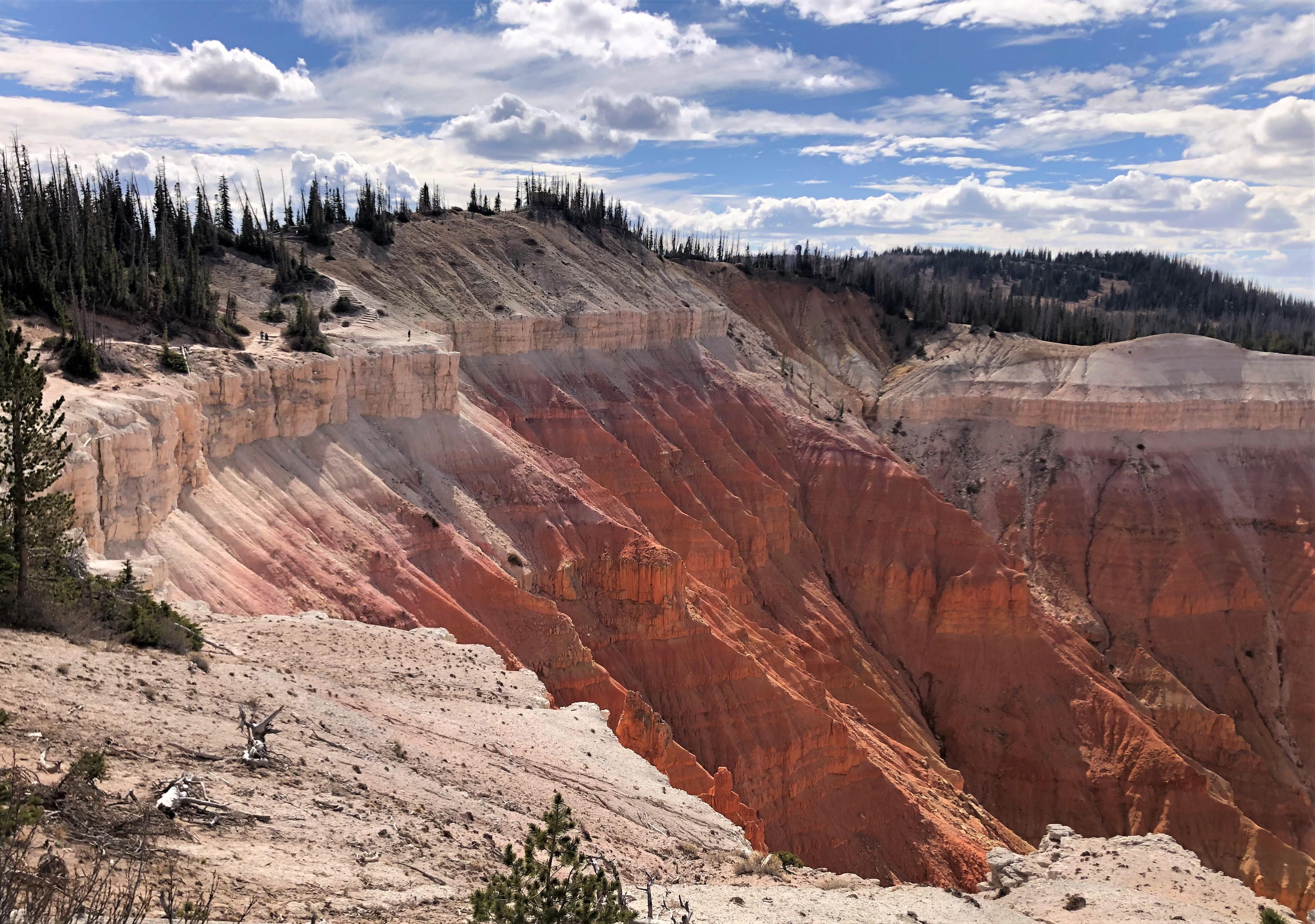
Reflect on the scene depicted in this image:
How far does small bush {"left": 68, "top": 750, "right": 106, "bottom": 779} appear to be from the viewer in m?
9.91

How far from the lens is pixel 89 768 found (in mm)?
9953

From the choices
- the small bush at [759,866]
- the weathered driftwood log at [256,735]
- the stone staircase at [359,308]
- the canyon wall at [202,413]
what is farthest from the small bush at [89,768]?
the stone staircase at [359,308]

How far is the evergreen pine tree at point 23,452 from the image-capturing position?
14.7 metres

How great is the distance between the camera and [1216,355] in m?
70.8

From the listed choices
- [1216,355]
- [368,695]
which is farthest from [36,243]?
[1216,355]

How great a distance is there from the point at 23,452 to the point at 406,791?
26.4 feet

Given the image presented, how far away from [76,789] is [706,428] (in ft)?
166

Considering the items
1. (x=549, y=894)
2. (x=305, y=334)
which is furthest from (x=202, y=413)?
(x=549, y=894)

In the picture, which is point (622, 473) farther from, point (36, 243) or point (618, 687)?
point (36, 243)

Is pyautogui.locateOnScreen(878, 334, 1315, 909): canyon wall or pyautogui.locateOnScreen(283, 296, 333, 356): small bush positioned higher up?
pyautogui.locateOnScreen(283, 296, 333, 356): small bush

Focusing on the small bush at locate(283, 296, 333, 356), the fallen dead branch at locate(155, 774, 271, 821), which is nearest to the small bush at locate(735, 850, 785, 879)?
the fallen dead branch at locate(155, 774, 271, 821)

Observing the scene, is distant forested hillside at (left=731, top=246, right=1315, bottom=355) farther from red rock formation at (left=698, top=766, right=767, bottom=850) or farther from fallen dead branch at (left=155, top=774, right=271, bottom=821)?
fallen dead branch at (left=155, top=774, right=271, bottom=821)

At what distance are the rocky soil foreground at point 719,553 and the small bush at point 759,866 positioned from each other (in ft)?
42.6

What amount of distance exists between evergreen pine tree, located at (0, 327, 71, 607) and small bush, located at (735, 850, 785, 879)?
12.4 metres
